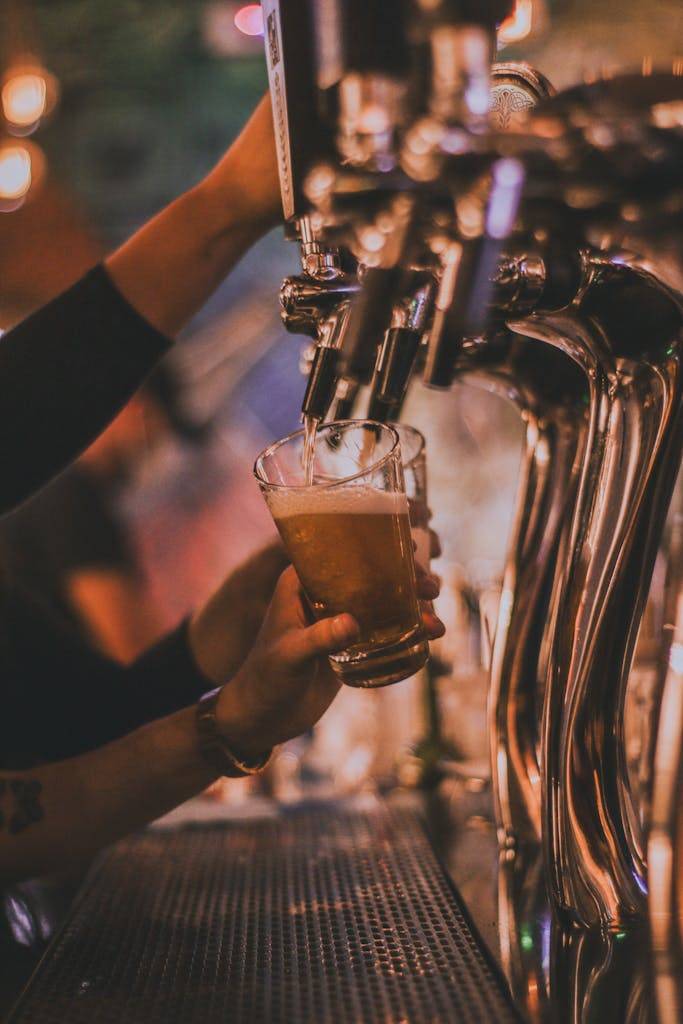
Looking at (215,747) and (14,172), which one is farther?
(14,172)

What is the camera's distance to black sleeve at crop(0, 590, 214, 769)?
1.18 metres

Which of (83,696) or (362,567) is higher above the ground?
(362,567)

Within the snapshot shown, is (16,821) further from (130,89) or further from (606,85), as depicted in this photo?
(130,89)

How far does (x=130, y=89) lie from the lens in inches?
140

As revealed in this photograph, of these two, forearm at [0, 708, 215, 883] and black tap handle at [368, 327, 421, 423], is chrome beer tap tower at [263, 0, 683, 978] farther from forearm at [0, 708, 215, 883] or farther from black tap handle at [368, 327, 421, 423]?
forearm at [0, 708, 215, 883]

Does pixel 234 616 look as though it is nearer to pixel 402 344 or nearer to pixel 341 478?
pixel 341 478

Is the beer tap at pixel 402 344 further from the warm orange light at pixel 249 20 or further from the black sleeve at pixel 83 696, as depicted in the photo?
the warm orange light at pixel 249 20

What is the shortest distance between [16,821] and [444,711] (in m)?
0.62

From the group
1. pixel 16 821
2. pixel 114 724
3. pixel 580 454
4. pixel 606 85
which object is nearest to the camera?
pixel 606 85

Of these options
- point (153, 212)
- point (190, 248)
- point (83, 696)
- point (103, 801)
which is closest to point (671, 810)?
point (103, 801)

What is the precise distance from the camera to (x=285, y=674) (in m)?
0.75

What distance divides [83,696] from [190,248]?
66 cm

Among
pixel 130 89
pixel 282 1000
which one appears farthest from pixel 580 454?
pixel 130 89

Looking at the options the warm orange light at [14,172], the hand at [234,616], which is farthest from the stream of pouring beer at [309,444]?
the warm orange light at [14,172]
